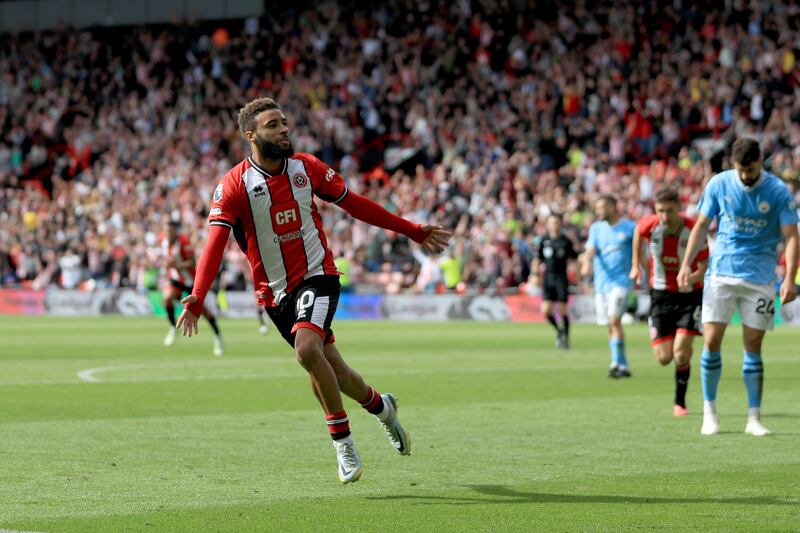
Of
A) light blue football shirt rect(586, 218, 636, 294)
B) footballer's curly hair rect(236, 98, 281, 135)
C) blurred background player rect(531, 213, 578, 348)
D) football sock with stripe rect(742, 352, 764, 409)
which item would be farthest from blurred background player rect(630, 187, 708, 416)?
blurred background player rect(531, 213, 578, 348)

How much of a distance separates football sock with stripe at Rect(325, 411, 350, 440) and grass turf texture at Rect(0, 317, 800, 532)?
1.05 feet

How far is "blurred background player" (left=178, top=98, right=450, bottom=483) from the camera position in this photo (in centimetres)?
853

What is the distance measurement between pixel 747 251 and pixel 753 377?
3.44ft

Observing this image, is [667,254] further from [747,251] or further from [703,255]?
[747,251]

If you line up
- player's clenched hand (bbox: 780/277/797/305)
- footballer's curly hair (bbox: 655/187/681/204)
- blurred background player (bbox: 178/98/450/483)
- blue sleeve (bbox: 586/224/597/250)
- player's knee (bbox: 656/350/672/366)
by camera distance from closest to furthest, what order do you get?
blurred background player (bbox: 178/98/450/483), player's clenched hand (bbox: 780/277/797/305), footballer's curly hair (bbox: 655/187/681/204), player's knee (bbox: 656/350/672/366), blue sleeve (bbox: 586/224/597/250)

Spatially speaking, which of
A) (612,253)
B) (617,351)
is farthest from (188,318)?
(612,253)

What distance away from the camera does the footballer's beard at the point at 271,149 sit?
8.62m

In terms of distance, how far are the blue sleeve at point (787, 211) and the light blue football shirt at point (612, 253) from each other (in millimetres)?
7321

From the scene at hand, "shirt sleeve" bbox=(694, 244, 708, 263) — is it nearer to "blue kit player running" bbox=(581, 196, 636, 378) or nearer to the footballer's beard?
"blue kit player running" bbox=(581, 196, 636, 378)

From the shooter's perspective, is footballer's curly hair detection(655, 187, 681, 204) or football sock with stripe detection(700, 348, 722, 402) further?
footballer's curly hair detection(655, 187, 681, 204)

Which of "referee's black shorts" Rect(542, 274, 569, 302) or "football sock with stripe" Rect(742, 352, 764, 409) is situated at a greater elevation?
"football sock with stripe" Rect(742, 352, 764, 409)

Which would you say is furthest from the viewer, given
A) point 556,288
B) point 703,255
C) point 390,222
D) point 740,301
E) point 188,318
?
point 556,288

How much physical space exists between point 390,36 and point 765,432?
3479cm

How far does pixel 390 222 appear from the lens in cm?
872
